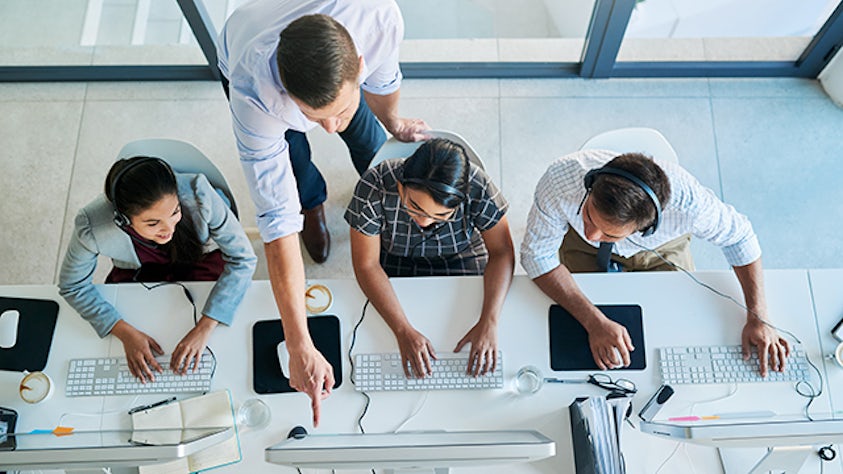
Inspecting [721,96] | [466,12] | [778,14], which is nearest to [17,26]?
[466,12]

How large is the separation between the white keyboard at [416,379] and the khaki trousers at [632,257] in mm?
495

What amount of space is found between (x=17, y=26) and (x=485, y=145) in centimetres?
211

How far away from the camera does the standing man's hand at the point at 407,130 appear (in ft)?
6.53

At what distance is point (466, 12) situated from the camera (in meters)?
2.89

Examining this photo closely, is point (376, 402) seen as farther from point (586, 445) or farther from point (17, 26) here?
point (17, 26)

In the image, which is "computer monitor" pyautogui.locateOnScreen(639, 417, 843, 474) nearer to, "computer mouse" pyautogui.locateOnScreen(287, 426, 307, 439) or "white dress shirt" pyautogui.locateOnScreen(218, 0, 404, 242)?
"computer mouse" pyautogui.locateOnScreen(287, 426, 307, 439)

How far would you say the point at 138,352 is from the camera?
1.87 m

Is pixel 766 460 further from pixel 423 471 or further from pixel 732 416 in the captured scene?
pixel 423 471

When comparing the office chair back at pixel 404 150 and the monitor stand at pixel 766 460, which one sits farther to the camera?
the office chair back at pixel 404 150

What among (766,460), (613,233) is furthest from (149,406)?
(766,460)

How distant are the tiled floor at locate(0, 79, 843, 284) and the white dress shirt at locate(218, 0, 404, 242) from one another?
1097 mm

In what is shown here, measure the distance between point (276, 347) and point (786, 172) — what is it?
226 centimetres

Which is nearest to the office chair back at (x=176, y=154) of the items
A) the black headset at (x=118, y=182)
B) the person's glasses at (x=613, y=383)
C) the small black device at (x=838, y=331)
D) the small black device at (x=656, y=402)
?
the black headset at (x=118, y=182)

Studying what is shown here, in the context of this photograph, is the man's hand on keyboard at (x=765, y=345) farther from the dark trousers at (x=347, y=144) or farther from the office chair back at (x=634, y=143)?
the dark trousers at (x=347, y=144)
